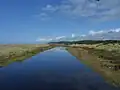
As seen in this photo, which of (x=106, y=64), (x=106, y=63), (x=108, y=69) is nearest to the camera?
(x=108, y=69)

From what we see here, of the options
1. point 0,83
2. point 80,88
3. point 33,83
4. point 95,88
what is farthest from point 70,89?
point 0,83

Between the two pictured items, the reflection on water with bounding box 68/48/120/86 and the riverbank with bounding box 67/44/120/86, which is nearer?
the reflection on water with bounding box 68/48/120/86

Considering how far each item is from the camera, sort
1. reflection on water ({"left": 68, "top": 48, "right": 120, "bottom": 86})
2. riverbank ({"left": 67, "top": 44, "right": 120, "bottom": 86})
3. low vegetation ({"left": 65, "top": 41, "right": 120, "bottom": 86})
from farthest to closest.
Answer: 1. low vegetation ({"left": 65, "top": 41, "right": 120, "bottom": 86})
2. riverbank ({"left": 67, "top": 44, "right": 120, "bottom": 86})
3. reflection on water ({"left": 68, "top": 48, "right": 120, "bottom": 86})

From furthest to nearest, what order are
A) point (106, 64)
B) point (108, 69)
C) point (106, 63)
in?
point (106, 63) < point (106, 64) < point (108, 69)

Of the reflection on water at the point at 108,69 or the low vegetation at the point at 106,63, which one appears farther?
the low vegetation at the point at 106,63

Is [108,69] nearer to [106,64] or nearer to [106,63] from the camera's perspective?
[106,64]

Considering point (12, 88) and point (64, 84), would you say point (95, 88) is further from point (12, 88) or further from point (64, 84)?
point (12, 88)

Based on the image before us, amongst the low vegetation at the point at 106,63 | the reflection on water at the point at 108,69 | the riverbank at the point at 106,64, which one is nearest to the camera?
the reflection on water at the point at 108,69

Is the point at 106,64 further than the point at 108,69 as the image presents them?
Yes

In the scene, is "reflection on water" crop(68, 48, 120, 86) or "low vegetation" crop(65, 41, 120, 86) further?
"low vegetation" crop(65, 41, 120, 86)

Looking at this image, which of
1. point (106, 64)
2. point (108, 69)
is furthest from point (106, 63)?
point (108, 69)

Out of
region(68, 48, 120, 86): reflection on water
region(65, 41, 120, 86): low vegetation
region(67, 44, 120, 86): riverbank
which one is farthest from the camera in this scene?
region(65, 41, 120, 86): low vegetation
